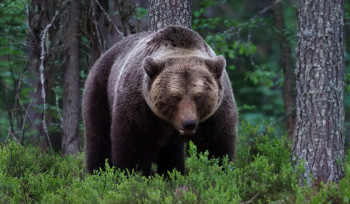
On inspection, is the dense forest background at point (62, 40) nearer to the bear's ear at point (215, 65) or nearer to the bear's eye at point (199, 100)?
the bear's ear at point (215, 65)

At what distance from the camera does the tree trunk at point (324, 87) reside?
4805 mm

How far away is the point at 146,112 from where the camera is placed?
5.33m

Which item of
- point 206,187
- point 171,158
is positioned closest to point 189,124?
point 206,187

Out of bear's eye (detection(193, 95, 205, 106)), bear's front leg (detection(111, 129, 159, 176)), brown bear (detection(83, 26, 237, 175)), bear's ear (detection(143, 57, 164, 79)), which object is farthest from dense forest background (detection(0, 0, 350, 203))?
bear's ear (detection(143, 57, 164, 79))

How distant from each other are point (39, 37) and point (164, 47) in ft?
12.0

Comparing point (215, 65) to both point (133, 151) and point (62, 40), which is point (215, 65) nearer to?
point (133, 151)

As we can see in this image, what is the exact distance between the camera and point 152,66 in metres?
5.02

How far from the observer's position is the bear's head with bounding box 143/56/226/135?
15.4 ft

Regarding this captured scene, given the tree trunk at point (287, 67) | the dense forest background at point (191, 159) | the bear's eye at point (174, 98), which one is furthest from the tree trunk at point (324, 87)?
the tree trunk at point (287, 67)

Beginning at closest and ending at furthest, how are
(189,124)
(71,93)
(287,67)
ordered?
1. (189,124)
2. (71,93)
3. (287,67)

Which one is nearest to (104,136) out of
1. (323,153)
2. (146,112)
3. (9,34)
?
(146,112)

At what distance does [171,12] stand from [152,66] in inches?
82.1

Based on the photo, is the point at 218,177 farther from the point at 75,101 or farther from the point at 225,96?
the point at 75,101

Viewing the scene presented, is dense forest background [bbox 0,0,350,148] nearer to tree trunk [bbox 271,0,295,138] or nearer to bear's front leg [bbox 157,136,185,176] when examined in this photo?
tree trunk [bbox 271,0,295,138]
